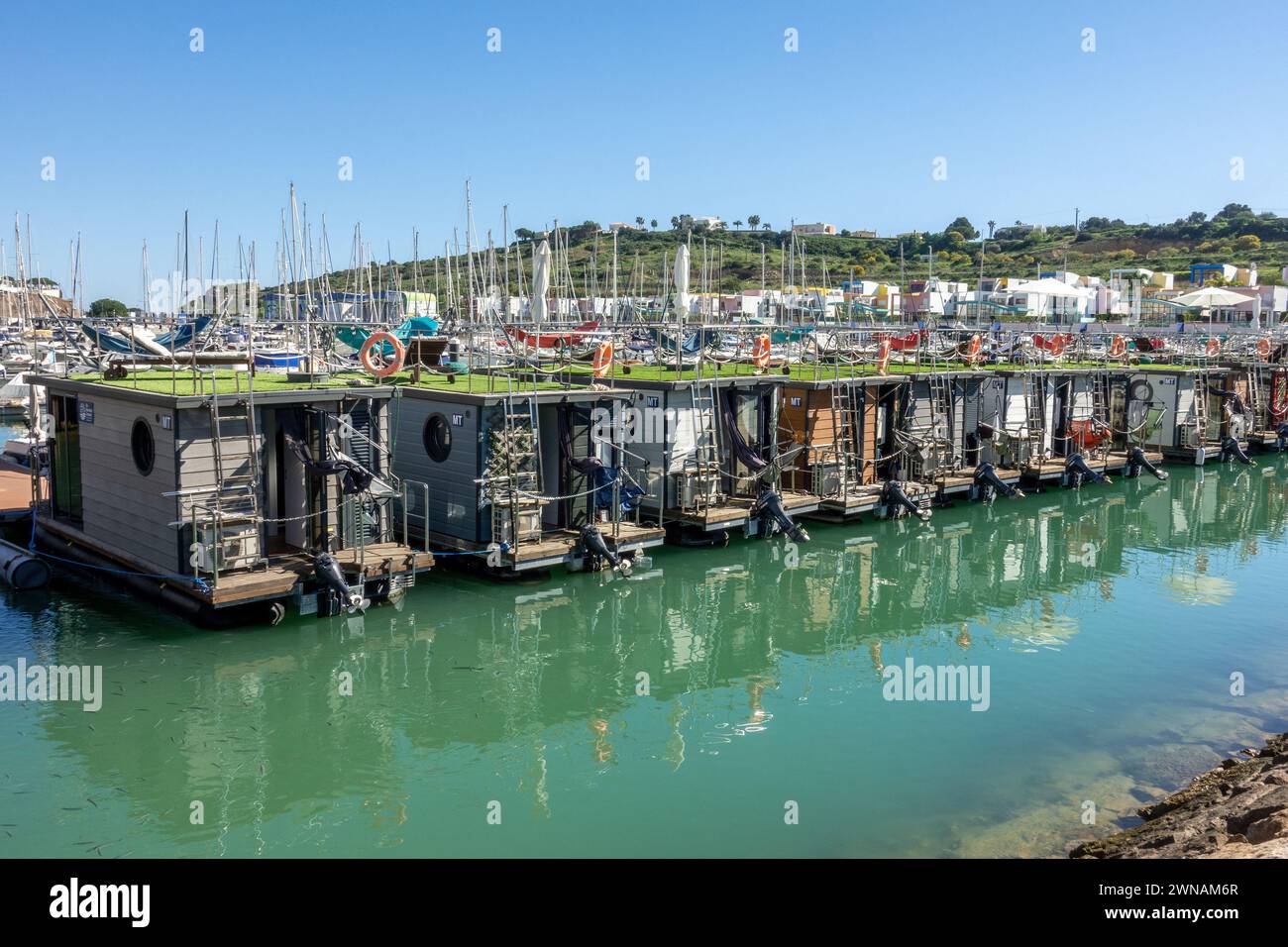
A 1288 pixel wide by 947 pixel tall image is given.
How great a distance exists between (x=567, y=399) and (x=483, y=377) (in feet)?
14.8

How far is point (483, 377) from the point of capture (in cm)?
2359

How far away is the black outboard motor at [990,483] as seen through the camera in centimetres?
2802

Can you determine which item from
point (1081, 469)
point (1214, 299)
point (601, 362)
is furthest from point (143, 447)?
point (1214, 299)

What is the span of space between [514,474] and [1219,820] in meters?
12.0

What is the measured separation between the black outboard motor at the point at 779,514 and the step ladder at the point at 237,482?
10388 mm

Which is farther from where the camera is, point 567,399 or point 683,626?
point 567,399

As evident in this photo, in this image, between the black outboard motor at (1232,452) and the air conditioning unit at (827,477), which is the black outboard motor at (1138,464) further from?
the air conditioning unit at (827,477)

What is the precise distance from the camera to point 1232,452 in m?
36.8

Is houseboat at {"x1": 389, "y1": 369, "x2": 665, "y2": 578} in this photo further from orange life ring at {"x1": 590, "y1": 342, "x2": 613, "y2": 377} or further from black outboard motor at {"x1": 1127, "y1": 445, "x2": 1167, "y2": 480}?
black outboard motor at {"x1": 1127, "y1": 445, "x2": 1167, "y2": 480}

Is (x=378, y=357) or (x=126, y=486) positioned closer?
(x=126, y=486)

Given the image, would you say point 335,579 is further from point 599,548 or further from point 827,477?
point 827,477

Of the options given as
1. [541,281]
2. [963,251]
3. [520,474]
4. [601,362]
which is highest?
[963,251]
